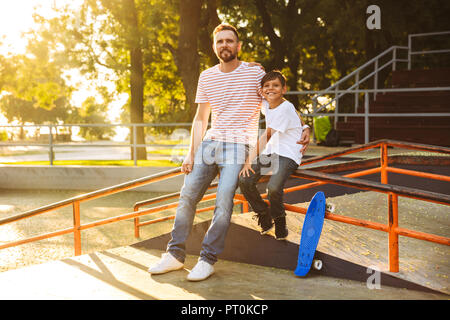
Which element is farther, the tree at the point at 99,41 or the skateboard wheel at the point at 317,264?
the tree at the point at 99,41

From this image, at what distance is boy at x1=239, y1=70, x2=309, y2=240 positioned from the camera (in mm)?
4023

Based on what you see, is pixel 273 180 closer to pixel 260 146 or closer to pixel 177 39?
pixel 260 146

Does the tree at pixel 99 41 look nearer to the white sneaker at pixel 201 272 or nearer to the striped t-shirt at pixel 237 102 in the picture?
the striped t-shirt at pixel 237 102

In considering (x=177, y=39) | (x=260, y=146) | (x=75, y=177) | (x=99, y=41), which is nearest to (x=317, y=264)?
(x=260, y=146)

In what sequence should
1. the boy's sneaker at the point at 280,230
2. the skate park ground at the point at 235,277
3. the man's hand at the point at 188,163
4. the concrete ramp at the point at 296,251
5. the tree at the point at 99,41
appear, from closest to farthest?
1. the skate park ground at the point at 235,277
2. the concrete ramp at the point at 296,251
3. the man's hand at the point at 188,163
4. the boy's sneaker at the point at 280,230
5. the tree at the point at 99,41

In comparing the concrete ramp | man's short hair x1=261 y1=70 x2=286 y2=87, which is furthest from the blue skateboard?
man's short hair x1=261 y1=70 x2=286 y2=87

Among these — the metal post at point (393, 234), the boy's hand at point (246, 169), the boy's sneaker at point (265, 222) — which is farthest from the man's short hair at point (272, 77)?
the metal post at point (393, 234)

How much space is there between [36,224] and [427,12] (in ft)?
47.3

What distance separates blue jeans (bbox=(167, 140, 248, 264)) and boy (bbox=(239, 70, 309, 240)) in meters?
0.12

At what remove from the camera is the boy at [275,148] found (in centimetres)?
402

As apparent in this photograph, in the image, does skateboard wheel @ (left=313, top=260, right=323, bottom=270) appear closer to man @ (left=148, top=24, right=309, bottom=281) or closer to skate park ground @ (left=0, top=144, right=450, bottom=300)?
skate park ground @ (left=0, top=144, right=450, bottom=300)

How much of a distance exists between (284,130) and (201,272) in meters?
1.31

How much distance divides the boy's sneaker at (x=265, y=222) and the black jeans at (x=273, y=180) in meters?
0.10
